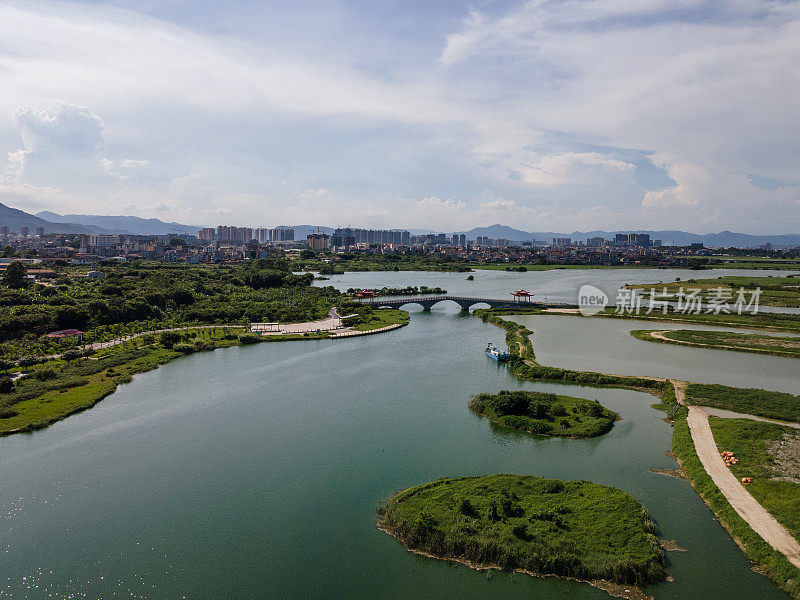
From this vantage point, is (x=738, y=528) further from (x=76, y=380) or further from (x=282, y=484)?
(x=76, y=380)

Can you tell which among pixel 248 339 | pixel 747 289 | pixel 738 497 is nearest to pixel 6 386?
pixel 248 339

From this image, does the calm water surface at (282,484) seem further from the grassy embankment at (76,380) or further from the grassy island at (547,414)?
the grassy embankment at (76,380)

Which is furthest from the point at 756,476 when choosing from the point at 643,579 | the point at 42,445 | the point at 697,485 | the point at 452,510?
the point at 42,445

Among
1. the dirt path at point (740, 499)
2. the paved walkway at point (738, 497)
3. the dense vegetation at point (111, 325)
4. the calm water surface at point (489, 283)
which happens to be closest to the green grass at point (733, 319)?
the calm water surface at point (489, 283)

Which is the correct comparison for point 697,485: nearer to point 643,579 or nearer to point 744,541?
point 744,541

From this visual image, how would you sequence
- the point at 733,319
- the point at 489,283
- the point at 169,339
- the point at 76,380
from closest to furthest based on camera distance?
1. the point at 76,380
2. the point at 169,339
3. the point at 733,319
4. the point at 489,283

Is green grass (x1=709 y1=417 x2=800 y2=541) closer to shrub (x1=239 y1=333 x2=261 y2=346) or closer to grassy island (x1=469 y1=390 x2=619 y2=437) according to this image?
grassy island (x1=469 y1=390 x2=619 y2=437)
